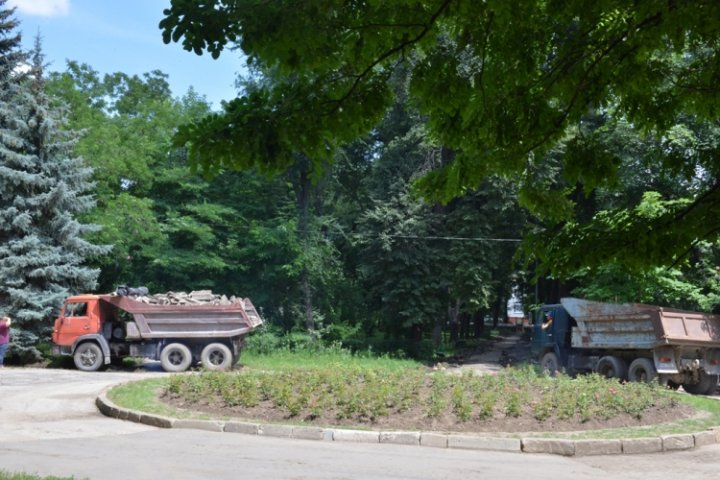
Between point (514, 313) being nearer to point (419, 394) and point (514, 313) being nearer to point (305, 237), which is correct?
point (305, 237)

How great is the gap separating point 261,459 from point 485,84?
19.6ft

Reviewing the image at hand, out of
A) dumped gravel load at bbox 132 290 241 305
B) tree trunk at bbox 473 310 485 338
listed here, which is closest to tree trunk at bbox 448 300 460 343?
tree trunk at bbox 473 310 485 338

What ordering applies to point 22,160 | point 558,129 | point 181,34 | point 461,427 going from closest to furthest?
1. point 181,34
2. point 558,129
3. point 461,427
4. point 22,160

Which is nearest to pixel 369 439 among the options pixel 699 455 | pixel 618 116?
pixel 699 455

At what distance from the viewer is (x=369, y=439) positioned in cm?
1028

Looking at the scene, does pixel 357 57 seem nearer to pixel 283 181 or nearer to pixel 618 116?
pixel 618 116

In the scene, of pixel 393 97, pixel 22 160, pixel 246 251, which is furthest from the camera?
pixel 246 251

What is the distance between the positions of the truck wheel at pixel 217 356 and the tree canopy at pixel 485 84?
729 inches

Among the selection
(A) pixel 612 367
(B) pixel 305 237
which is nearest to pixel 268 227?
(B) pixel 305 237

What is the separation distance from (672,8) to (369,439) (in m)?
7.84

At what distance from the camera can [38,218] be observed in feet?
83.2

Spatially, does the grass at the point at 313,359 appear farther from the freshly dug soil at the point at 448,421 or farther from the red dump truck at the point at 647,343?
the freshly dug soil at the point at 448,421

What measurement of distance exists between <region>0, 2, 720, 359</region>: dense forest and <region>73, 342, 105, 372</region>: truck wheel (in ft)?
8.50

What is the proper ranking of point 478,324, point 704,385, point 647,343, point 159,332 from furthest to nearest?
point 478,324 → point 159,332 → point 704,385 → point 647,343
